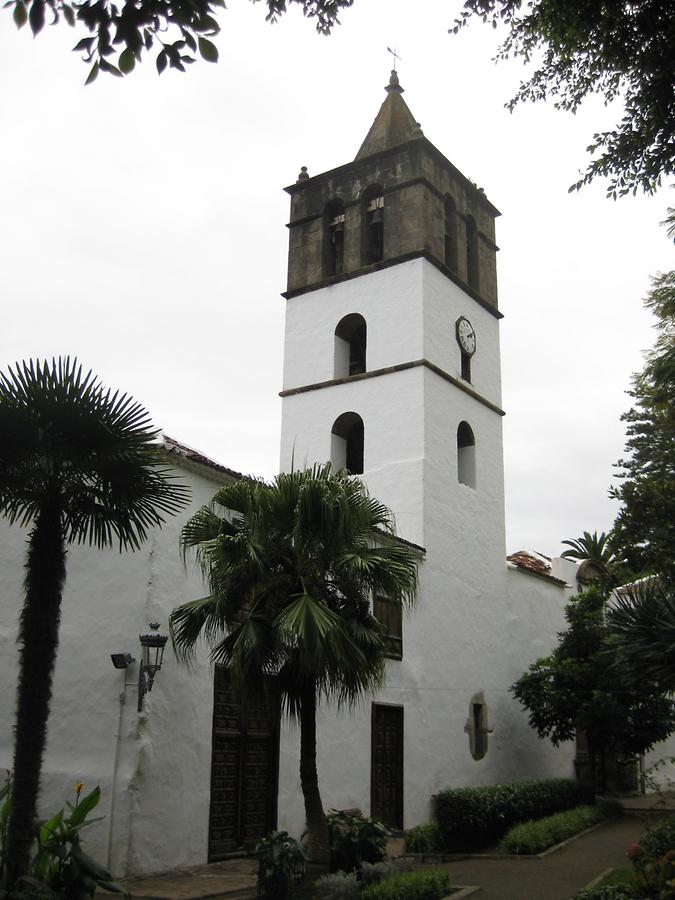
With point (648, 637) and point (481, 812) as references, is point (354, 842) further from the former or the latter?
point (481, 812)

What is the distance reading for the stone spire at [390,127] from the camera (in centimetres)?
2298

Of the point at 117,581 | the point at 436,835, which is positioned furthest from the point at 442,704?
the point at 117,581

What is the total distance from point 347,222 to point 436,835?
1409 cm

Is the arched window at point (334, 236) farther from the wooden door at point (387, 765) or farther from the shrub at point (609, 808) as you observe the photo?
the shrub at point (609, 808)

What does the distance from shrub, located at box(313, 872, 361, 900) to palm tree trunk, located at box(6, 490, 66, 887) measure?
3056 mm

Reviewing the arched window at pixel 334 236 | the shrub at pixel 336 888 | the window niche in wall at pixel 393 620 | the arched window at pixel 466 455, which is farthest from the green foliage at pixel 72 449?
the arched window at pixel 334 236

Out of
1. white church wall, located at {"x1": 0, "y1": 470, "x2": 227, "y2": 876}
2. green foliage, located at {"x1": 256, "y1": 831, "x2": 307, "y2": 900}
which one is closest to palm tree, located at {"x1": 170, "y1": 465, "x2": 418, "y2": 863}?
green foliage, located at {"x1": 256, "y1": 831, "x2": 307, "y2": 900}

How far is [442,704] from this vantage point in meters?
17.9

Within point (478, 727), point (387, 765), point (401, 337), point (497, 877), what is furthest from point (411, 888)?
point (401, 337)

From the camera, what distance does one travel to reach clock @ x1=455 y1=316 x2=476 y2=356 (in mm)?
21562

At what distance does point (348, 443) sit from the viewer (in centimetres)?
2130

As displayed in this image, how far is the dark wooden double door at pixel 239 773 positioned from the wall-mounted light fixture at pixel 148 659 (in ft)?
4.07

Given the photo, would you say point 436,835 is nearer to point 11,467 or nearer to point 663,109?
point 11,467

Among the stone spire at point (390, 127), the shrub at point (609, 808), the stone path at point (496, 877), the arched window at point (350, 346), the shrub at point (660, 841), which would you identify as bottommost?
the stone path at point (496, 877)
